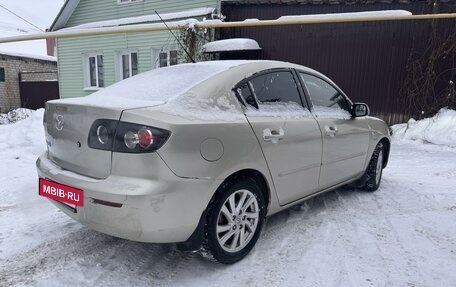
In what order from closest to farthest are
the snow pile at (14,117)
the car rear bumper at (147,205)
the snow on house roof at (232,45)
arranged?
the car rear bumper at (147,205) < the snow on house roof at (232,45) < the snow pile at (14,117)

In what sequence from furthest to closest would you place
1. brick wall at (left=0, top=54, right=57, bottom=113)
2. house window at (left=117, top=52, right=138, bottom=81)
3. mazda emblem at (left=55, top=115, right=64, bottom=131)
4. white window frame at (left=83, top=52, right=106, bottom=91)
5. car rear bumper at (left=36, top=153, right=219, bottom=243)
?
brick wall at (left=0, top=54, right=57, bottom=113), white window frame at (left=83, top=52, right=106, bottom=91), house window at (left=117, top=52, right=138, bottom=81), mazda emblem at (left=55, top=115, right=64, bottom=131), car rear bumper at (left=36, top=153, right=219, bottom=243)

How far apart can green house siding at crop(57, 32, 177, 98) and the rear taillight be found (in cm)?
1098

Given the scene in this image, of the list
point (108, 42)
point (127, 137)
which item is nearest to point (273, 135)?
point (127, 137)

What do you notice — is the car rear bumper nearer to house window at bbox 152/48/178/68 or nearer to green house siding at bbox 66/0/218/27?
green house siding at bbox 66/0/218/27

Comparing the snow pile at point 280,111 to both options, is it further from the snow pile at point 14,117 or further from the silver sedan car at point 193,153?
the snow pile at point 14,117

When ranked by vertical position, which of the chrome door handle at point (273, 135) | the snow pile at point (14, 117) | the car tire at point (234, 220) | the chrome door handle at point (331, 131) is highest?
the chrome door handle at point (273, 135)

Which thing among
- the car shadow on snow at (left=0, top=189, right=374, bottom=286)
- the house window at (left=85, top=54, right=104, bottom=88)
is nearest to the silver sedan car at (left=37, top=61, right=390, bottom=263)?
the car shadow on snow at (left=0, top=189, right=374, bottom=286)

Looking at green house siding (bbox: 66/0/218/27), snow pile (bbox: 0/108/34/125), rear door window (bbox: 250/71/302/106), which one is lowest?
snow pile (bbox: 0/108/34/125)

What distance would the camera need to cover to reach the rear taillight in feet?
7.25

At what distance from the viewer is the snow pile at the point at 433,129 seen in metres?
7.90

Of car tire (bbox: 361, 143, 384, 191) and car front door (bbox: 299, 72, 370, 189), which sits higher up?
car front door (bbox: 299, 72, 370, 189)

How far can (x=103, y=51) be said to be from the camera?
14977 millimetres

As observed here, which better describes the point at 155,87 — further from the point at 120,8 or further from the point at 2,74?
the point at 2,74

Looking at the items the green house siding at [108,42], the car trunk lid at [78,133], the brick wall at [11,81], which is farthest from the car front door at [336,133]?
the brick wall at [11,81]
